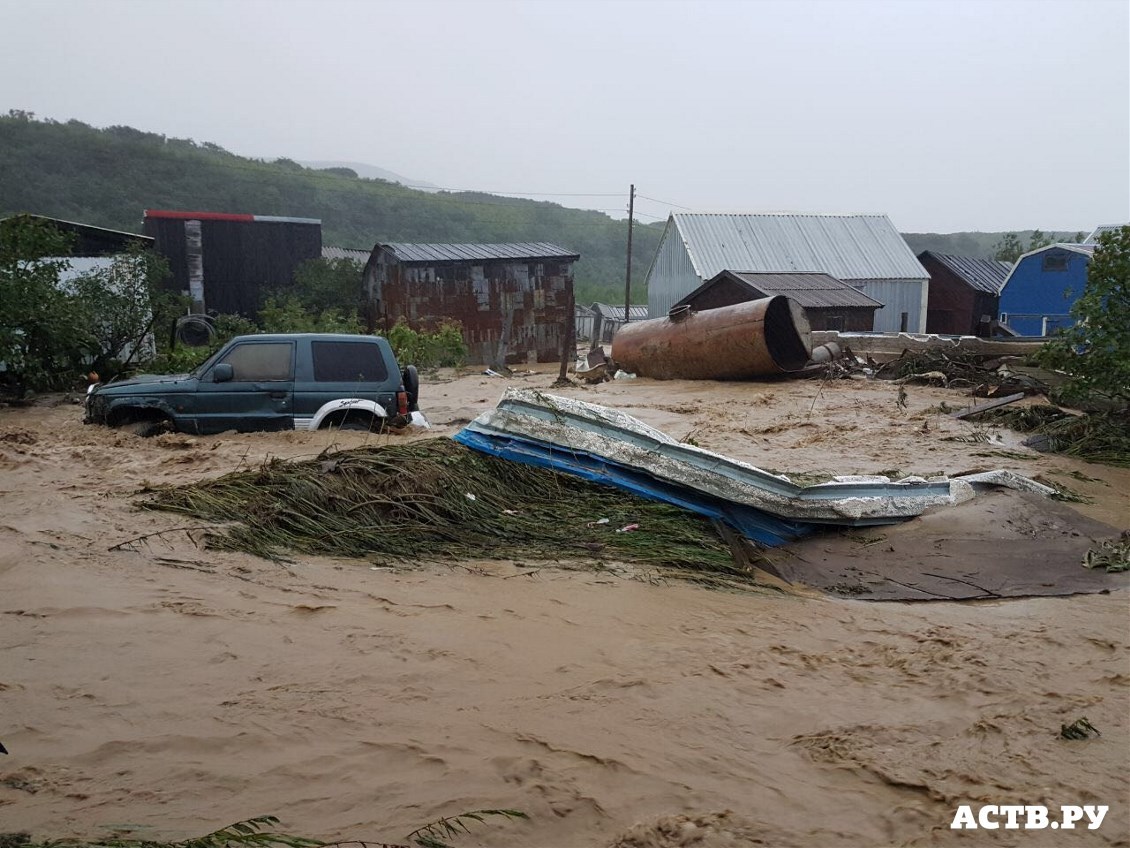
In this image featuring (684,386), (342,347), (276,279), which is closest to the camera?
(342,347)

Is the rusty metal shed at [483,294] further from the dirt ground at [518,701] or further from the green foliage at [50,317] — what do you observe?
the dirt ground at [518,701]

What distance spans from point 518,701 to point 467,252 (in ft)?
85.8

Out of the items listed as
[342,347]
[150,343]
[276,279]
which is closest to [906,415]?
[342,347]

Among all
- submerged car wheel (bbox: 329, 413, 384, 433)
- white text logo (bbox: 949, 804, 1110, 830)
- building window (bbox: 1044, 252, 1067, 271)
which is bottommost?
white text logo (bbox: 949, 804, 1110, 830)

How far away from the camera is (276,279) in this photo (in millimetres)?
30969

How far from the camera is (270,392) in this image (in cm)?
1041

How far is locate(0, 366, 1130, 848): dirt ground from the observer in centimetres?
319

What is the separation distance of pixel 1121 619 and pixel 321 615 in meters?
4.70

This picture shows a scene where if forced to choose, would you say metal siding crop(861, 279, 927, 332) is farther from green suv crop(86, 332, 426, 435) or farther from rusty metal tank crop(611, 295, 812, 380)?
green suv crop(86, 332, 426, 435)

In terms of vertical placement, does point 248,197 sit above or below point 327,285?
above

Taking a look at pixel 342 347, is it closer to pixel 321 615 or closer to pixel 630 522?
pixel 630 522

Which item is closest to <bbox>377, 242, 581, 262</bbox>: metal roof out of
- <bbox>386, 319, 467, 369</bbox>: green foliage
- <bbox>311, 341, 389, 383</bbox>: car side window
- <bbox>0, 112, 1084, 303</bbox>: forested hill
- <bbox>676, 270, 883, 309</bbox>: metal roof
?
<bbox>386, 319, 467, 369</bbox>: green foliage

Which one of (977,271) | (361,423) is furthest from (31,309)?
(977,271)

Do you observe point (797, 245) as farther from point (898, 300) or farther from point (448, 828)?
point (448, 828)
